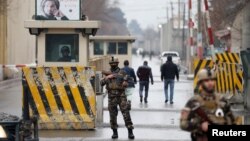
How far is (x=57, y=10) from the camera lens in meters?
20.7

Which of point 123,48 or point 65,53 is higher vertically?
point 123,48

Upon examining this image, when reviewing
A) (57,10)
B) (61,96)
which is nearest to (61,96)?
(61,96)

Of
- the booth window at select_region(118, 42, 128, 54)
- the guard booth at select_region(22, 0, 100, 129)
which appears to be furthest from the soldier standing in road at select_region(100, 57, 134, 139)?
the booth window at select_region(118, 42, 128, 54)

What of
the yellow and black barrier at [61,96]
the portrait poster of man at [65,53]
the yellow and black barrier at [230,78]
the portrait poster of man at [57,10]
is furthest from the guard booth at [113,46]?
the yellow and black barrier at [61,96]

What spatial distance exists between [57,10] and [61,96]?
422cm

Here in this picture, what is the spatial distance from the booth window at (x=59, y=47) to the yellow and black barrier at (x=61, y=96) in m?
2.08

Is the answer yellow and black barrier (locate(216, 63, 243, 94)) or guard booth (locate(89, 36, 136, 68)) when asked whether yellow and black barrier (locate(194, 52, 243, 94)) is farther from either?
guard booth (locate(89, 36, 136, 68))

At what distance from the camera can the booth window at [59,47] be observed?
19.1 m

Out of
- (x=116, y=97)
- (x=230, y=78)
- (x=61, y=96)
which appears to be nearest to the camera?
(x=116, y=97)

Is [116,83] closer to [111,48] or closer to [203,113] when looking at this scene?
[203,113]

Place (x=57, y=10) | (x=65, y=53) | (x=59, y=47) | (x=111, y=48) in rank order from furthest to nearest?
(x=111, y=48) → (x=57, y=10) → (x=65, y=53) → (x=59, y=47)

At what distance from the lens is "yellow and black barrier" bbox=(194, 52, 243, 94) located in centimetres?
2373

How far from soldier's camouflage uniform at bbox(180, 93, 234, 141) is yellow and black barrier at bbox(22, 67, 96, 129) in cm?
862

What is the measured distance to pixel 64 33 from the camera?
19047mm
